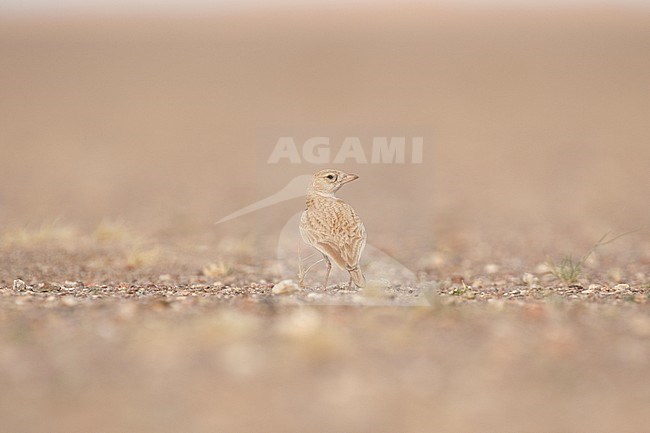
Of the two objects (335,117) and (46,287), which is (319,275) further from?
(335,117)

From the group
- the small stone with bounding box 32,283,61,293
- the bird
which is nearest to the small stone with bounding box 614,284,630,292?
the bird

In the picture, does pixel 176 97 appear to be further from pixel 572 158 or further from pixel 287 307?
pixel 287 307

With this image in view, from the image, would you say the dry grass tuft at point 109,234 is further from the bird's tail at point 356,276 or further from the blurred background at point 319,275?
the bird's tail at point 356,276

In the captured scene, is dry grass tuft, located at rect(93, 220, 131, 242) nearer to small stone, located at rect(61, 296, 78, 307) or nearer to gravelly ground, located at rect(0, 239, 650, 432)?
gravelly ground, located at rect(0, 239, 650, 432)

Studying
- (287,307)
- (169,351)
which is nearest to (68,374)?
(169,351)

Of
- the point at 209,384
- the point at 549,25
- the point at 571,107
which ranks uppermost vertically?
the point at 549,25

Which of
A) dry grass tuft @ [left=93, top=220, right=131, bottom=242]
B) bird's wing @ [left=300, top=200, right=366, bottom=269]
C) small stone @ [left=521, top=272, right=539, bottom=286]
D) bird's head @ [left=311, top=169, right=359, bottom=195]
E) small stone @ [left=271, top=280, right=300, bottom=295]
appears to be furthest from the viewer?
dry grass tuft @ [left=93, top=220, right=131, bottom=242]

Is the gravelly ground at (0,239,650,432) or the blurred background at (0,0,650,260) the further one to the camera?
the blurred background at (0,0,650,260)
